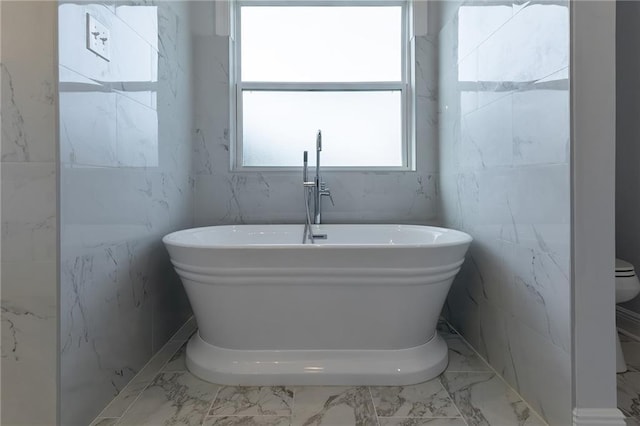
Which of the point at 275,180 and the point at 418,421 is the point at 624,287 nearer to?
the point at 418,421

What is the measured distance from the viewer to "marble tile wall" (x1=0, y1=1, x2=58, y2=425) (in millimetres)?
1080

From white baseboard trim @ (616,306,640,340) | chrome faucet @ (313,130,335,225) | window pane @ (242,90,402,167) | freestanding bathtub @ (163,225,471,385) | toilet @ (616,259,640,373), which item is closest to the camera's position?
freestanding bathtub @ (163,225,471,385)

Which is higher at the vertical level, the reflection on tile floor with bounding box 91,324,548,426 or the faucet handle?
the faucet handle

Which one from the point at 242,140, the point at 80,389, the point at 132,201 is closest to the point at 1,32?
the point at 132,201

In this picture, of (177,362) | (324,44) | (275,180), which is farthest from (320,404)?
(324,44)

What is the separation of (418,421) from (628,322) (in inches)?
70.6

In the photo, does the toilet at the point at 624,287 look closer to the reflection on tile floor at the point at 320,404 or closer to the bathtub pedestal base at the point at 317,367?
the reflection on tile floor at the point at 320,404

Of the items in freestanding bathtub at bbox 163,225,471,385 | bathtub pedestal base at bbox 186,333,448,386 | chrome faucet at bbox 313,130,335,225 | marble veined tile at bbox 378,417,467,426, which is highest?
chrome faucet at bbox 313,130,335,225

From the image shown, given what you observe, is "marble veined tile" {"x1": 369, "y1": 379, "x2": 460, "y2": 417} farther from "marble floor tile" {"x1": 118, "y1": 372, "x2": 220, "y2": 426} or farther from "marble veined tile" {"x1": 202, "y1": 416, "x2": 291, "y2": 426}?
"marble floor tile" {"x1": 118, "y1": 372, "x2": 220, "y2": 426}

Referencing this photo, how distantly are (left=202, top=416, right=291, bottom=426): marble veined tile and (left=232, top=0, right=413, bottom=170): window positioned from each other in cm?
163

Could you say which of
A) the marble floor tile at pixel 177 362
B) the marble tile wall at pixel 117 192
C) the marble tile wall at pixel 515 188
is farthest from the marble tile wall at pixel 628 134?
the marble tile wall at pixel 117 192

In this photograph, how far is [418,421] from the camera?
1251 mm

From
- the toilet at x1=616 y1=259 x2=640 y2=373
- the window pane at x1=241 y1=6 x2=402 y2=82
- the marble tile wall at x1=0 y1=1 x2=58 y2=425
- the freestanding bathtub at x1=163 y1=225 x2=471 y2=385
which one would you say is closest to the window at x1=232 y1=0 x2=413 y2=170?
the window pane at x1=241 y1=6 x2=402 y2=82

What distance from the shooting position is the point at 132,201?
1.55 m
